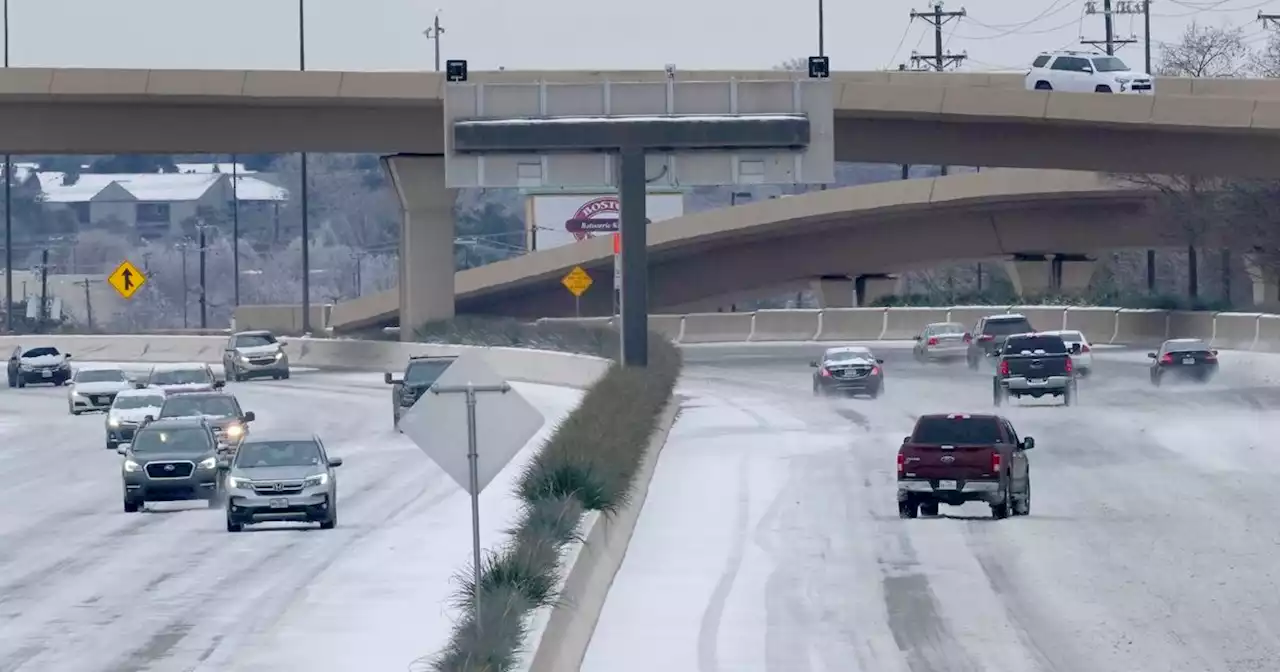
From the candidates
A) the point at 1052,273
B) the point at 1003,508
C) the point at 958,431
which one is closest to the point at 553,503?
the point at 958,431

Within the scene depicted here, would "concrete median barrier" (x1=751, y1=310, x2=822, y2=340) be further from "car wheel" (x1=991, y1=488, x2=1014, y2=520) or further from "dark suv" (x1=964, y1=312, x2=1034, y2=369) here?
"car wheel" (x1=991, y1=488, x2=1014, y2=520)

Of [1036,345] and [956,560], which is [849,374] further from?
[956,560]

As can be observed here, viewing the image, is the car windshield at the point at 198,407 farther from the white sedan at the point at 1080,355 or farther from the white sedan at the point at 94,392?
the white sedan at the point at 1080,355

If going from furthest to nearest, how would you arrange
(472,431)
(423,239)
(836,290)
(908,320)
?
(836,290)
(908,320)
(423,239)
(472,431)

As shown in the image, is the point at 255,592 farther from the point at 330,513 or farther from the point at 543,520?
the point at 330,513

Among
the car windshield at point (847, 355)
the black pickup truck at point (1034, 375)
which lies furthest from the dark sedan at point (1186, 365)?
the car windshield at point (847, 355)

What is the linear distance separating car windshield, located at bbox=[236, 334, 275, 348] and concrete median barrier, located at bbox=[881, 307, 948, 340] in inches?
1086

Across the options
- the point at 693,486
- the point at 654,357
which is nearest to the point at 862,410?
the point at 654,357

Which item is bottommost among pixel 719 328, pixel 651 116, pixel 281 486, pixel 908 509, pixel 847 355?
pixel 908 509

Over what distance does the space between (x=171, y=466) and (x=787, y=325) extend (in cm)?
5946

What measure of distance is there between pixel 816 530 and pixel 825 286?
230 feet

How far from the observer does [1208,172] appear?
58.9 metres

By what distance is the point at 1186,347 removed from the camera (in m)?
53.8

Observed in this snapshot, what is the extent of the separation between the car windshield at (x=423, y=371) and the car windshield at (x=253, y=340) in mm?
23593
